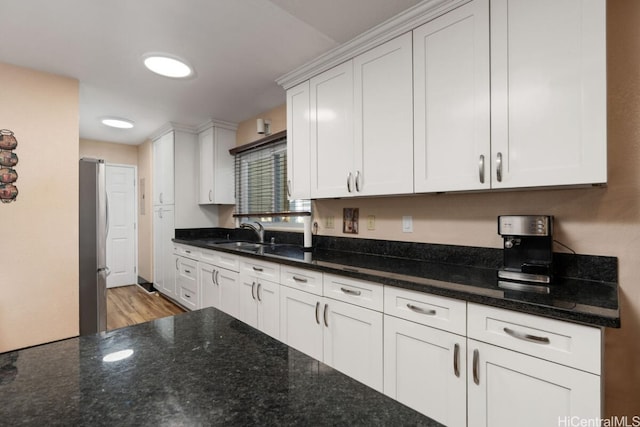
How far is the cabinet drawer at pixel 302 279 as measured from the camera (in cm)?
201

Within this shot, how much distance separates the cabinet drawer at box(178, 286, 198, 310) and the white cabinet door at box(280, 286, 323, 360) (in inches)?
65.3

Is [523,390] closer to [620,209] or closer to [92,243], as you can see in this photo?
[620,209]

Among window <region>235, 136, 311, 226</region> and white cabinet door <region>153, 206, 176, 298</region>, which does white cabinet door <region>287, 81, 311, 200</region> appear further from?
white cabinet door <region>153, 206, 176, 298</region>

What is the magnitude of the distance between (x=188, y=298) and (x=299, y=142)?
2.46m

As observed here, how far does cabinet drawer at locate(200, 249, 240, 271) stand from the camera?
9.30 ft

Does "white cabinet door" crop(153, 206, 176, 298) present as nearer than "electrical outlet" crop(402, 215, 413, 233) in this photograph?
No

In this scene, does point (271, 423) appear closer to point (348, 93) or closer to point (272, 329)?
point (272, 329)

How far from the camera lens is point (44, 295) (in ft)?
8.44

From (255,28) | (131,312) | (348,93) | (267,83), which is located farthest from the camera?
(131,312)

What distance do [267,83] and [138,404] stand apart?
2809 millimetres

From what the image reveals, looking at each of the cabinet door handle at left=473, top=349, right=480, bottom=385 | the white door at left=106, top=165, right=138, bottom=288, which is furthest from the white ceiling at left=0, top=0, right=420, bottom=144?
the white door at left=106, top=165, right=138, bottom=288

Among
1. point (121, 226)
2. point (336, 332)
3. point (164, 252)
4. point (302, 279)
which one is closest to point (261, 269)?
point (302, 279)

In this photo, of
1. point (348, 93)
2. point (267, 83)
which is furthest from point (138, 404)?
point (267, 83)

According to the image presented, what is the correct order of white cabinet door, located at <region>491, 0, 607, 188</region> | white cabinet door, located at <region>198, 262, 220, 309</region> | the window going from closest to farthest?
white cabinet door, located at <region>491, 0, 607, 188</region> → white cabinet door, located at <region>198, 262, 220, 309</region> → the window
